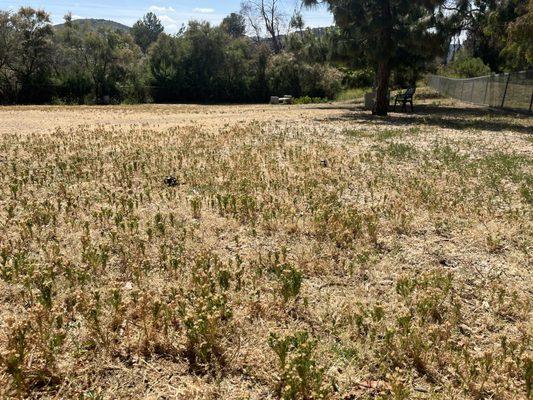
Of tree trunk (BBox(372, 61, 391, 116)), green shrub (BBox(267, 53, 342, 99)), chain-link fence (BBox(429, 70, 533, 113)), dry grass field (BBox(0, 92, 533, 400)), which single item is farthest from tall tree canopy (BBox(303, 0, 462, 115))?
green shrub (BBox(267, 53, 342, 99))

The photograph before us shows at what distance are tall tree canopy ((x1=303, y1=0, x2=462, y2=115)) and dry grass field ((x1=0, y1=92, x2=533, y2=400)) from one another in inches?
457

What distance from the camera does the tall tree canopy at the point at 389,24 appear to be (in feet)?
62.3

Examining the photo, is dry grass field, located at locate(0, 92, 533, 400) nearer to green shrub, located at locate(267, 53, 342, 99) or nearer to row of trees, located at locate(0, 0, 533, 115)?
row of trees, located at locate(0, 0, 533, 115)

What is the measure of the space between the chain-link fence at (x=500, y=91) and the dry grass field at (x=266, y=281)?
15756mm

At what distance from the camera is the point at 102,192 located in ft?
24.3

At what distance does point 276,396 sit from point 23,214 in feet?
15.6

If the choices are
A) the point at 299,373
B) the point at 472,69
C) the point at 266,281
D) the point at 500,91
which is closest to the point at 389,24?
the point at 500,91

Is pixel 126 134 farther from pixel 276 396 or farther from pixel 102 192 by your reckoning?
pixel 276 396

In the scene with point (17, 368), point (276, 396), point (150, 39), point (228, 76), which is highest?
point (150, 39)

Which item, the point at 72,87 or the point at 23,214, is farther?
the point at 72,87

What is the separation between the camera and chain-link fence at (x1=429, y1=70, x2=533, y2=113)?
22.4 m

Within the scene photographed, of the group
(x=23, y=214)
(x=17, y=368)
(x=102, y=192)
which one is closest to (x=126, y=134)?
(x=102, y=192)

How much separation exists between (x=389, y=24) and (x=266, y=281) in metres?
Result: 17.5

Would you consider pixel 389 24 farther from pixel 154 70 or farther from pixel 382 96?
pixel 154 70
